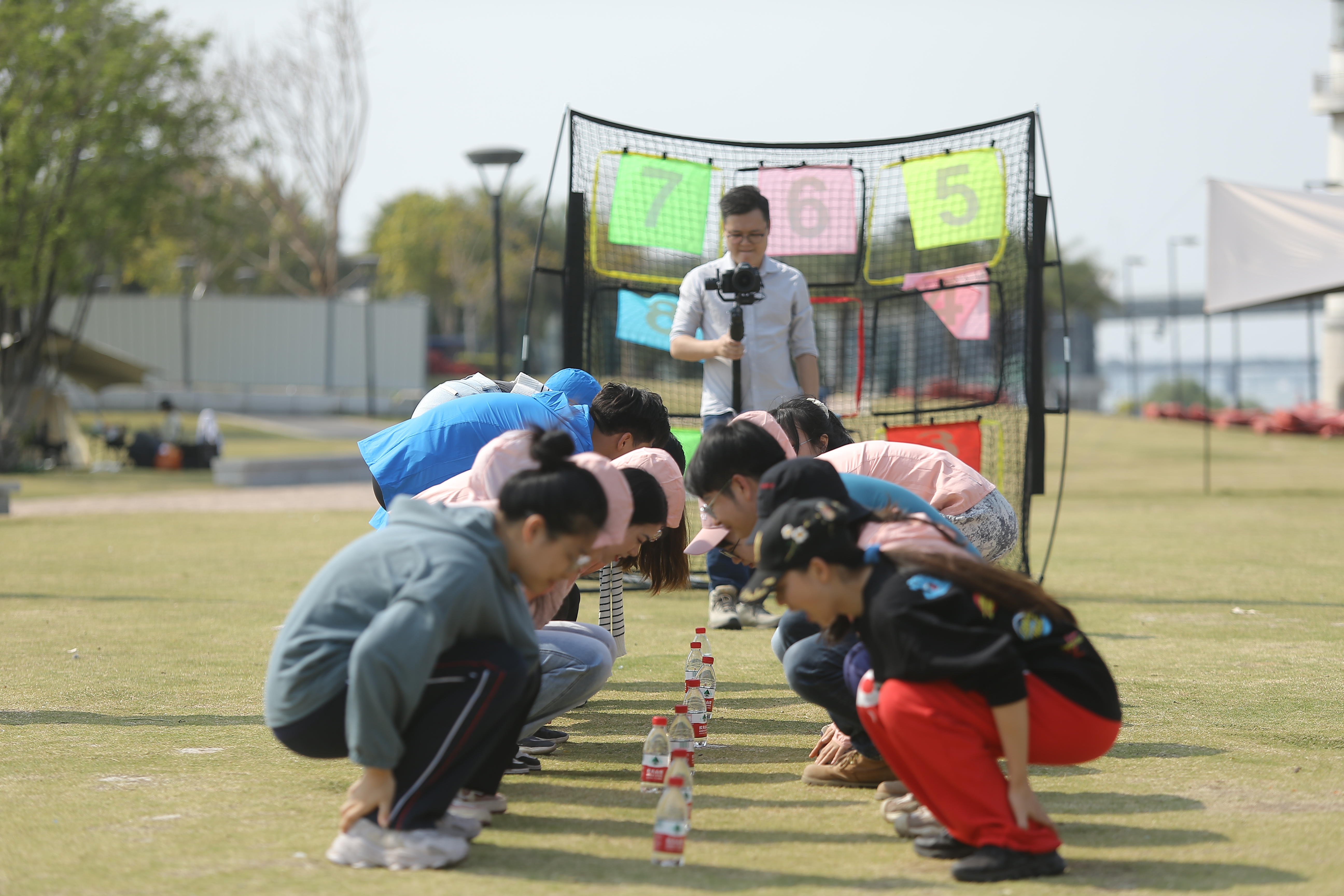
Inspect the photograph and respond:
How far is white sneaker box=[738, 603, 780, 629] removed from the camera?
6926 mm

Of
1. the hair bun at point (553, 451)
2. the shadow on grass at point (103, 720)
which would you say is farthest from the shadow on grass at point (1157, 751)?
the shadow on grass at point (103, 720)

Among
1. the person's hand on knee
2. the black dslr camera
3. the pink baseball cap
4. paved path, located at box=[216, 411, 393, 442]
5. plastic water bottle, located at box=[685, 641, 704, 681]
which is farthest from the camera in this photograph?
paved path, located at box=[216, 411, 393, 442]

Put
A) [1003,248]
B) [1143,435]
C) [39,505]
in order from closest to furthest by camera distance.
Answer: [1003,248]
[39,505]
[1143,435]

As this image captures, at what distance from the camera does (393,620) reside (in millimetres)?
2895

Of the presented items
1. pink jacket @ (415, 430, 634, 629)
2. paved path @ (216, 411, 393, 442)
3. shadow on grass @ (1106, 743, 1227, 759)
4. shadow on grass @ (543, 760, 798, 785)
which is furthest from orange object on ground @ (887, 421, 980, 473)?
paved path @ (216, 411, 393, 442)

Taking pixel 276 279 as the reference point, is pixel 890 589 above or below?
below

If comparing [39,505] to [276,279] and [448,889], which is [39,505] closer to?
[448,889]

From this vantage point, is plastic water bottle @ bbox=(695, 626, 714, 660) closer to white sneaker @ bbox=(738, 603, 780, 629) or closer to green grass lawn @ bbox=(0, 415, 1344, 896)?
green grass lawn @ bbox=(0, 415, 1344, 896)

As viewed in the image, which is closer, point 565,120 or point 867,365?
point 565,120

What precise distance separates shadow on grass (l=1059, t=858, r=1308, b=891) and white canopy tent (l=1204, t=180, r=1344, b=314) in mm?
10465

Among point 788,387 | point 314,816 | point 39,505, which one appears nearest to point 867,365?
point 788,387

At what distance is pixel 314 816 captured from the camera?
3.53 meters

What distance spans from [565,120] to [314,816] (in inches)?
207

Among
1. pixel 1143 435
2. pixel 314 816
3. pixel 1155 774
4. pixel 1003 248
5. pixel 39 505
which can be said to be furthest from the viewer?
pixel 1143 435
